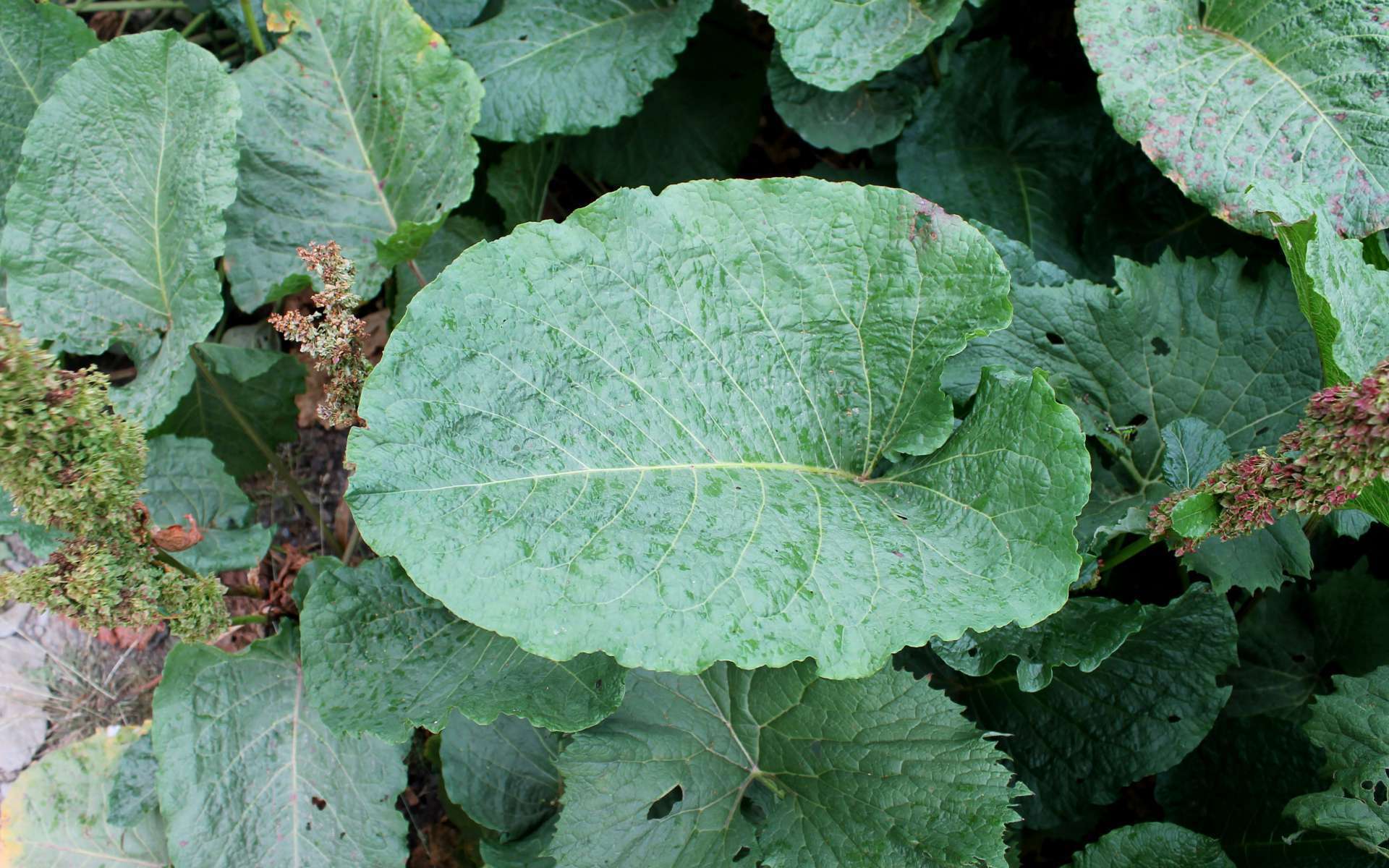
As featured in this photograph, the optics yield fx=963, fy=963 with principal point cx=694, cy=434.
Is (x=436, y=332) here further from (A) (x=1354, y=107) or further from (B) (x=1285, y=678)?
(B) (x=1285, y=678)

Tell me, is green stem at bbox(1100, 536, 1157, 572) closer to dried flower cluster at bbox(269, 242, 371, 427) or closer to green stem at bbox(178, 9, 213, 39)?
dried flower cluster at bbox(269, 242, 371, 427)

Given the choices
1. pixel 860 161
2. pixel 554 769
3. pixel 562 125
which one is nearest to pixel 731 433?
pixel 554 769

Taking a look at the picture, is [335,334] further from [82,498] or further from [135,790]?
[135,790]

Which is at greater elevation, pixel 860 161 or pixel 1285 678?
pixel 860 161

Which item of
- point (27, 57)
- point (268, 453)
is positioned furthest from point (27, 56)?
point (268, 453)

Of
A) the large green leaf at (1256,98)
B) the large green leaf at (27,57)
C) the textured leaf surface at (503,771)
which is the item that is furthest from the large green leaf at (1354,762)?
the large green leaf at (27,57)

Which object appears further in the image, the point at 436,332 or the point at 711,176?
the point at 711,176

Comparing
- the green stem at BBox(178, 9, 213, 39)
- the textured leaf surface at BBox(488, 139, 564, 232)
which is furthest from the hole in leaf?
the green stem at BBox(178, 9, 213, 39)

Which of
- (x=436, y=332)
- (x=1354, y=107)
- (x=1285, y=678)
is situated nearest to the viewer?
(x=436, y=332)
